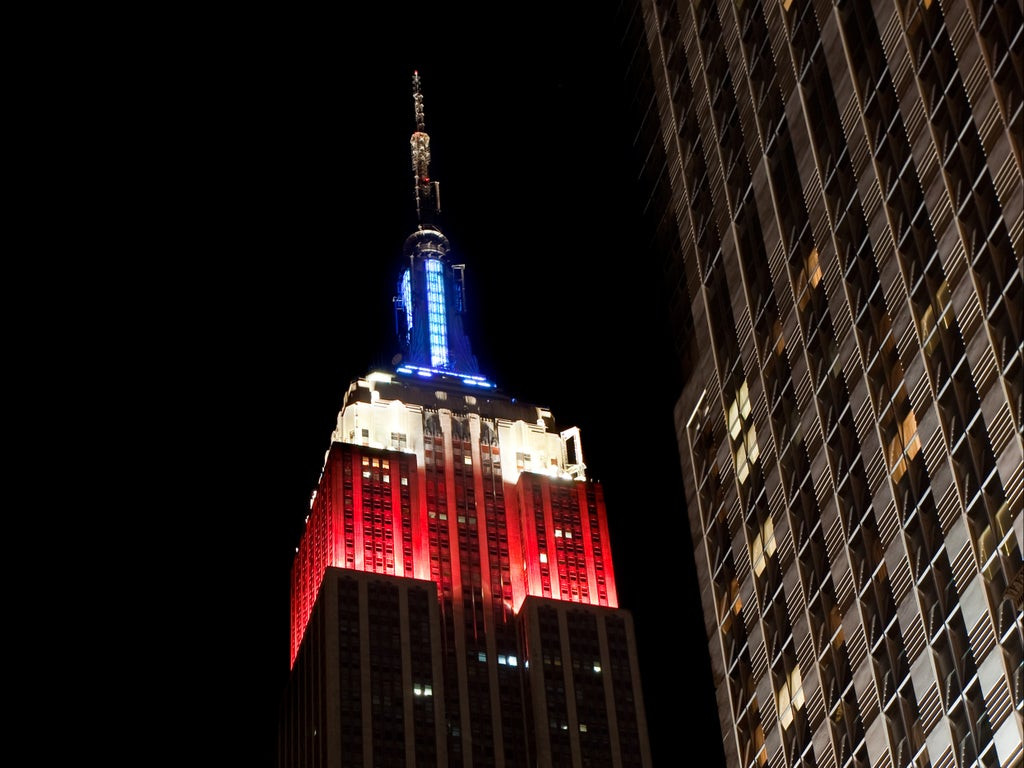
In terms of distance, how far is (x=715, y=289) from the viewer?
111375mm

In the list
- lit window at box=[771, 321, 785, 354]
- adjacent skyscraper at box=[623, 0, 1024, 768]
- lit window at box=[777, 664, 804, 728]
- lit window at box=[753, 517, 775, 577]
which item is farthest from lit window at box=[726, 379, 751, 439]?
lit window at box=[777, 664, 804, 728]

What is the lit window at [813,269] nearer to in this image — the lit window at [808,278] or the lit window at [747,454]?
the lit window at [808,278]

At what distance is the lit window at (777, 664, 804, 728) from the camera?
9444cm

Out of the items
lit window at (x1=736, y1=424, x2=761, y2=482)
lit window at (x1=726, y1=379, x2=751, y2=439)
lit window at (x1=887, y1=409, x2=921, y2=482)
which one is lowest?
lit window at (x1=887, y1=409, x2=921, y2=482)

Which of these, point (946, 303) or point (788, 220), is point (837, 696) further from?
point (788, 220)

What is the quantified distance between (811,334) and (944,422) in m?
15.8

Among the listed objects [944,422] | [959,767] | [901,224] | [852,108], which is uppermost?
[852,108]

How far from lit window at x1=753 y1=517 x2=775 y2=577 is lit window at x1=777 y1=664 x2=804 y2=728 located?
6649 millimetres

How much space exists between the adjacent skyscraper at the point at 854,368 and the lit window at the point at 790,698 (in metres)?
0.16

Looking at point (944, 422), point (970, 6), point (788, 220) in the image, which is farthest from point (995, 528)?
point (788, 220)

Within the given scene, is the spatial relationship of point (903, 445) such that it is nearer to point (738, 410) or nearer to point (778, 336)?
point (778, 336)

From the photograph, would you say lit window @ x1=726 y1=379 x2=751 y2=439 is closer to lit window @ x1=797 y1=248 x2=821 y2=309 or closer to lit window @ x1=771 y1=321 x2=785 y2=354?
lit window @ x1=771 y1=321 x2=785 y2=354

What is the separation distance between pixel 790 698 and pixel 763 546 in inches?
333

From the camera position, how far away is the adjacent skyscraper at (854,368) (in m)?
78.4
